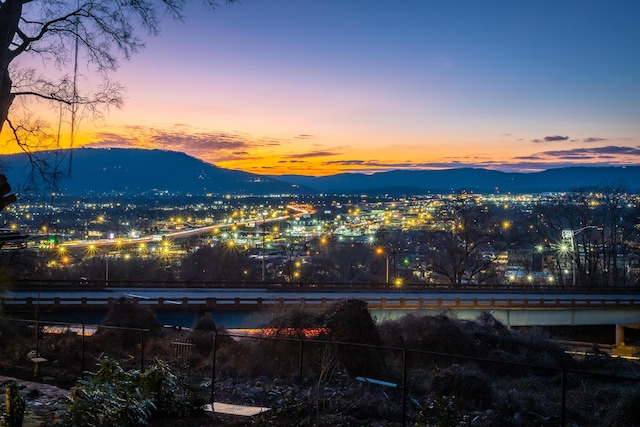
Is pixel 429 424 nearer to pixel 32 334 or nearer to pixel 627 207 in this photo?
pixel 32 334

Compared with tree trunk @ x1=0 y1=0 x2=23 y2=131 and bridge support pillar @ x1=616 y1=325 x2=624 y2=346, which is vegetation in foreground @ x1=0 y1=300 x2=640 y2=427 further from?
bridge support pillar @ x1=616 y1=325 x2=624 y2=346

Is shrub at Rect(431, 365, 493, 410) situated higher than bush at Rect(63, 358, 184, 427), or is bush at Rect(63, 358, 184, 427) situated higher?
bush at Rect(63, 358, 184, 427)

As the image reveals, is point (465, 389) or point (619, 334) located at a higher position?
point (465, 389)

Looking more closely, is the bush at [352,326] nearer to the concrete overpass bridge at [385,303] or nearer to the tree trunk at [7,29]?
the tree trunk at [7,29]

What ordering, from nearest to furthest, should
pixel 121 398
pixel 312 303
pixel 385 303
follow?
pixel 121 398 < pixel 385 303 < pixel 312 303

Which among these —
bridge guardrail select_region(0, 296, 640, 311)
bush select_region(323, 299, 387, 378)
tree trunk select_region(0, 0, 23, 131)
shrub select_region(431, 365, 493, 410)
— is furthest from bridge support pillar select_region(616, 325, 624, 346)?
tree trunk select_region(0, 0, 23, 131)

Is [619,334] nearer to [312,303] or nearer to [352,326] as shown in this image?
[312,303]

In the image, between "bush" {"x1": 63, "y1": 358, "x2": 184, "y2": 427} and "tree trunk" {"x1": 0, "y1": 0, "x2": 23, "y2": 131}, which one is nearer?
"bush" {"x1": 63, "y1": 358, "x2": 184, "y2": 427}

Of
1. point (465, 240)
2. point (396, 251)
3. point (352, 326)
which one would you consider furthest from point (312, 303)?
point (396, 251)

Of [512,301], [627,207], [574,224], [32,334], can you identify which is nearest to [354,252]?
[574,224]
